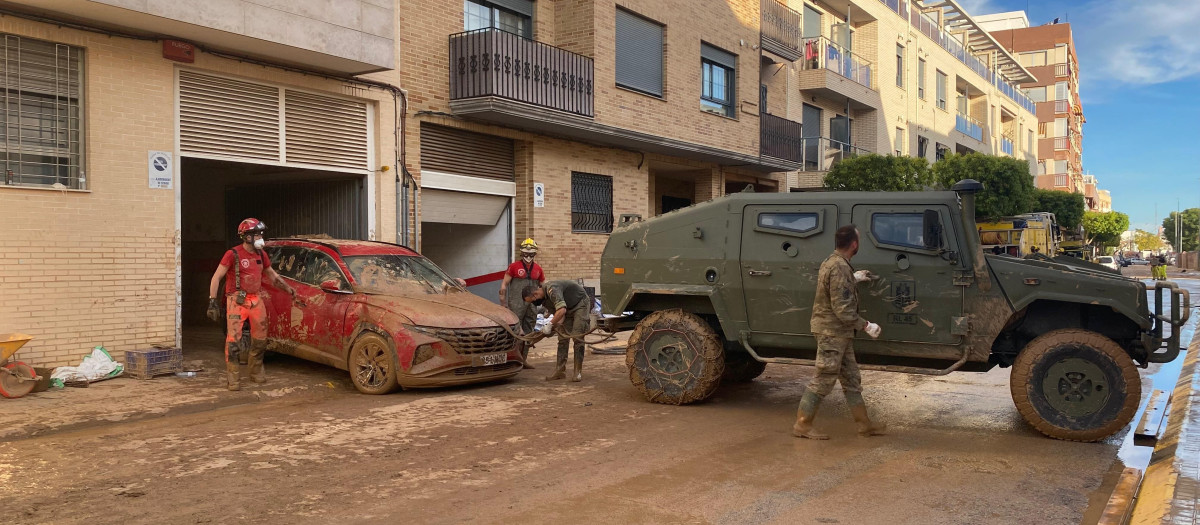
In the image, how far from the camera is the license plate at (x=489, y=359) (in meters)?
8.83

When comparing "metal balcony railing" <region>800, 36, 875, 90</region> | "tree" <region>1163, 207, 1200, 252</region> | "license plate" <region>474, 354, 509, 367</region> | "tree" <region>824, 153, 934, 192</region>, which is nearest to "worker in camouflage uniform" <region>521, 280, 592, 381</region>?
"license plate" <region>474, 354, 509, 367</region>

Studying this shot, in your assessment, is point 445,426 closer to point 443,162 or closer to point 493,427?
point 493,427

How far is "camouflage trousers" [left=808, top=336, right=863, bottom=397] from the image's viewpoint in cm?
669

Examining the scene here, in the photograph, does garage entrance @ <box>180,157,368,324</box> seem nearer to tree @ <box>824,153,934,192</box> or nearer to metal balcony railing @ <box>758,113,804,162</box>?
metal balcony railing @ <box>758,113,804,162</box>

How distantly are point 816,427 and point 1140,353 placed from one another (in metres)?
2.71

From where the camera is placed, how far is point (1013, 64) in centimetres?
5041

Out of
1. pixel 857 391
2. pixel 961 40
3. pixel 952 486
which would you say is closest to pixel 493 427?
pixel 857 391

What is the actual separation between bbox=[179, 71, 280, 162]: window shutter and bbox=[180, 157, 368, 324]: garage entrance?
1.07 meters

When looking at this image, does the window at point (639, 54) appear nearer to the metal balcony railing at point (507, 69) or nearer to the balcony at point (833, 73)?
the metal balcony railing at point (507, 69)

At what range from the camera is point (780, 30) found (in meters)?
22.5

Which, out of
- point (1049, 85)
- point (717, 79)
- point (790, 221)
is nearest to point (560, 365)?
point (790, 221)

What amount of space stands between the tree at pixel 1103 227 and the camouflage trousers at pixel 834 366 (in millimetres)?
54122

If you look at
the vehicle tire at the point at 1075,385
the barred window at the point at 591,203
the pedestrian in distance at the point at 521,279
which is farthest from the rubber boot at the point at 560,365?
the barred window at the point at 591,203

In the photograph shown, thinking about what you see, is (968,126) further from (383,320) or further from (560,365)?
(383,320)
